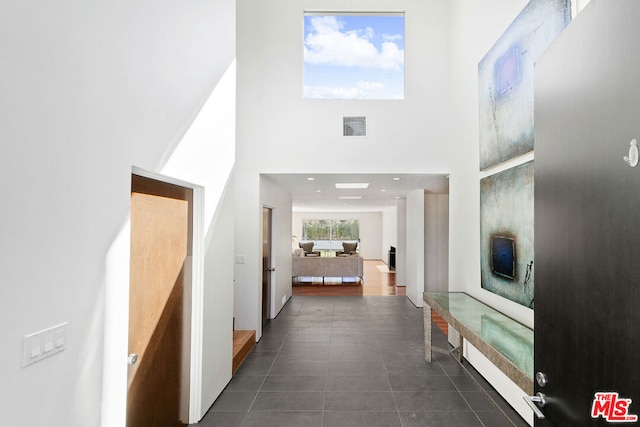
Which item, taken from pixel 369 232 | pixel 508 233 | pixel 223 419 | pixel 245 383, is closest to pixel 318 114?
pixel 508 233

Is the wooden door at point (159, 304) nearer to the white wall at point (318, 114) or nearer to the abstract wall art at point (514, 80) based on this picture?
the white wall at point (318, 114)

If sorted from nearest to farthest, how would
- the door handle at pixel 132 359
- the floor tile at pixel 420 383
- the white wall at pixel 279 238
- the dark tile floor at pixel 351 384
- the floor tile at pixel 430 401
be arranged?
1. the door handle at pixel 132 359
2. the dark tile floor at pixel 351 384
3. the floor tile at pixel 430 401
4. the floor tile at pixel 420 383
5. the white wall at pixel 279 238

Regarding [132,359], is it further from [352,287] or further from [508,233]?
[352,287]

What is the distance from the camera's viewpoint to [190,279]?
8.05ft

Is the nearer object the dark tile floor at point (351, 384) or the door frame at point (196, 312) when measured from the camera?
the door frame at point (196, 312)

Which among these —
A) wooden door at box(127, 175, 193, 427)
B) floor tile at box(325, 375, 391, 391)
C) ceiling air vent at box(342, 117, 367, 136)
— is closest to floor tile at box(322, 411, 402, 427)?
floor tile at box(325, 375, 391, 391)

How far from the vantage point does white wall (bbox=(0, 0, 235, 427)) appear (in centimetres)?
103

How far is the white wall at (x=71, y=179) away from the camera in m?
1.03

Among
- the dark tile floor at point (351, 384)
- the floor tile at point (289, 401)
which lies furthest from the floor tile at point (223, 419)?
the floor tile at point (289, 401)

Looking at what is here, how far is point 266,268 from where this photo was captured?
516 centimetres

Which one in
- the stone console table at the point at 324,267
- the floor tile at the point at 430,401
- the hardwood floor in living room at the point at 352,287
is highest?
the stone console table at the point at 324,267

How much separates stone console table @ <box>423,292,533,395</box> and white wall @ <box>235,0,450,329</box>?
2.02 metres

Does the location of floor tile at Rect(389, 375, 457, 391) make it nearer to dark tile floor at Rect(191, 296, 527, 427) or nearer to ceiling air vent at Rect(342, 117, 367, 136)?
dark tile floor at Rect(191, 296, 527, 427)

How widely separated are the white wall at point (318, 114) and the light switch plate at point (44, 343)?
3254mm
